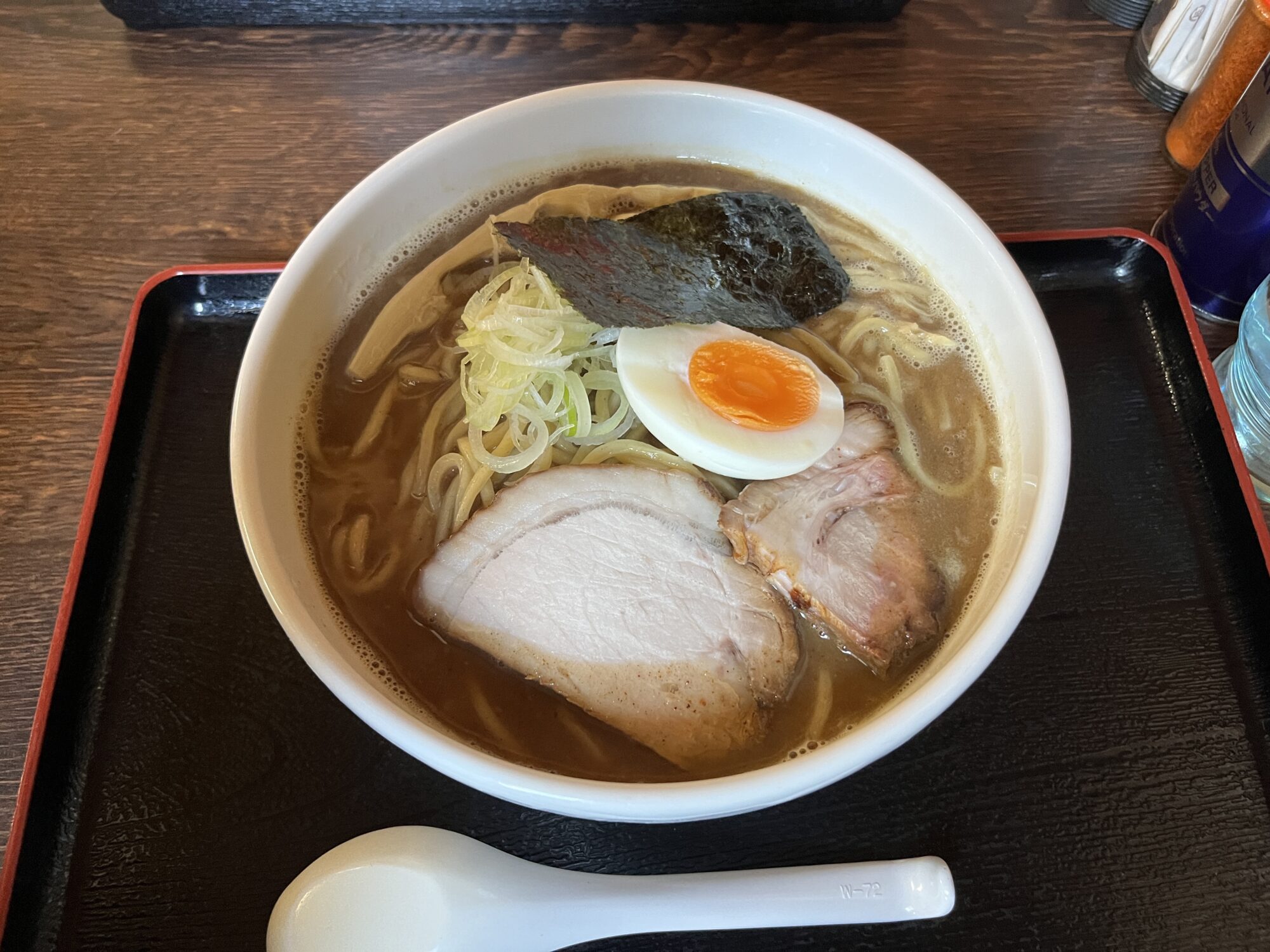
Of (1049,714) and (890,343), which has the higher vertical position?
(890,343)

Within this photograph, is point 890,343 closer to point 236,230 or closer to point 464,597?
point 464,597

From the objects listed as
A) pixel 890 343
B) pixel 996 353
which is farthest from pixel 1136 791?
pixel 890 343

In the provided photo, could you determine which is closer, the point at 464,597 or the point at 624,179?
the point at 464,597

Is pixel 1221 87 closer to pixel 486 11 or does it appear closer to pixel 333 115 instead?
pixel 486 11

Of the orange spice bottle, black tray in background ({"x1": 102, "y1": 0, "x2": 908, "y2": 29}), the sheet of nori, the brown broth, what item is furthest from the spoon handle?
black tray in background ({"x1": 102, "y1": 0, "x2": 908, "y2": 29})

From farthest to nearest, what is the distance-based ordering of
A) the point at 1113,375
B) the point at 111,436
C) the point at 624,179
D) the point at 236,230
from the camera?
the point at 236,230 → the point at 624,179 → the point at 1113,375 → the point at 111,436

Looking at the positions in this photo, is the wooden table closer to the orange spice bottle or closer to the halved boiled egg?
the orange spice bottle

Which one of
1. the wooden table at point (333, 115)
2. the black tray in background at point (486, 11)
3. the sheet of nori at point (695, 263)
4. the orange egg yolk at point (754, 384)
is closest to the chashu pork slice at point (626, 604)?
the orange egg yolk at point (754, 384)

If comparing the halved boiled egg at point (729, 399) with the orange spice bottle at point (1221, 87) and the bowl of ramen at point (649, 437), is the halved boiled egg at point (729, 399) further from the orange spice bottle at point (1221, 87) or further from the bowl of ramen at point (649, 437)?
the orange spice bottle at point (1221, 87)
